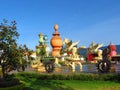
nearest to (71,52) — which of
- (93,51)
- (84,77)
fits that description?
(93,51)

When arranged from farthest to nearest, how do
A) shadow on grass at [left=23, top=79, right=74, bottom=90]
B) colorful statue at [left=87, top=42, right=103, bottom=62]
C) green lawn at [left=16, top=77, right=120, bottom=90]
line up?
colorful statue at [left=87, top=42, right=103, bottom=62] → shadow on grass at [left=23, top=79, right=74, bottom=90] → green lawn at [left=16, top=77, right=120, bottom=90]

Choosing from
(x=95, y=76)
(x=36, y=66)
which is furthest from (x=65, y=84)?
(x=36, y=66)

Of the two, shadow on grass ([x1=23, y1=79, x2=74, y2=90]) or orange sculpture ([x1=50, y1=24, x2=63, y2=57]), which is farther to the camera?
orange sculpture ([x1=50, y1=24, x2=63, y2=57])

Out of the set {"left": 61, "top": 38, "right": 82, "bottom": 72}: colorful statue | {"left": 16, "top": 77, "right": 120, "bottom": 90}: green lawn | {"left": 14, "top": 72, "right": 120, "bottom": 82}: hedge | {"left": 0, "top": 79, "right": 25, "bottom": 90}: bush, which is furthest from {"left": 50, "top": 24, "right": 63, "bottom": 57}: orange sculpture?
{"left": 0, "top": 79, "right": 25, "bottom": 90}: bush

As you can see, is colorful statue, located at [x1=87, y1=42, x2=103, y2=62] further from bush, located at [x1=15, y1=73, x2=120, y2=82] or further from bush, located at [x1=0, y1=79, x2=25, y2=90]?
bush, located at [x1=0, y1=79, x2=25, y2=90]

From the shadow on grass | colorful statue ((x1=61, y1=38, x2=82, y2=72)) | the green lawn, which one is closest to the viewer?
the green lawn

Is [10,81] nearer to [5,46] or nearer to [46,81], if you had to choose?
[5,46]

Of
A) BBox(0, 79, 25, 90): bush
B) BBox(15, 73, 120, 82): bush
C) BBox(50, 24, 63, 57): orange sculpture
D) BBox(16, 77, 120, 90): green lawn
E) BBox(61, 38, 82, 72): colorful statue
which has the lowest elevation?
BBox(16, 77, 120, 90): green lawn

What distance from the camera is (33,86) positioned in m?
17.6

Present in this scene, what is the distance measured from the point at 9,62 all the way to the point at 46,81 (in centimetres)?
450

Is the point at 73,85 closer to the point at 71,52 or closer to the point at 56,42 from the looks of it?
the point at 71,52

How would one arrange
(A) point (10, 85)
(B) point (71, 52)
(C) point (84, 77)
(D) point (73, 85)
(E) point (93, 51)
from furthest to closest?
1. (E) point (93, 51)
2. (B) point (71, 52)
3. (C) point (84, 77)
4. (D) point (73, 85)
5. (A) point (10, 85)

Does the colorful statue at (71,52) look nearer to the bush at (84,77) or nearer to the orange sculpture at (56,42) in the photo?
the orange sculpture at (56,42)

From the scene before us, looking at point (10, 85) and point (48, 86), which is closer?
point (10, 85)
